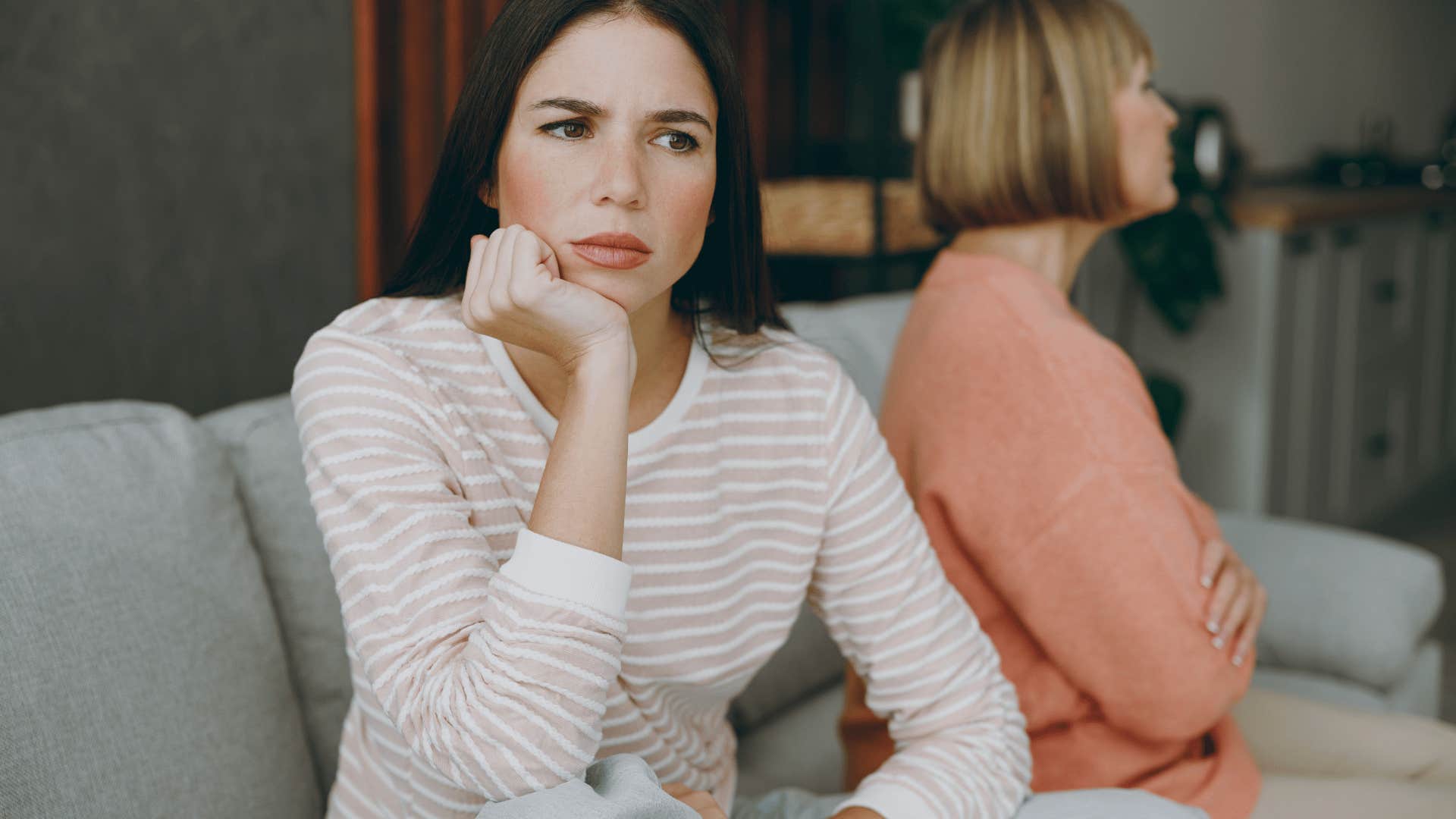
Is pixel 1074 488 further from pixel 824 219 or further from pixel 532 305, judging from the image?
pixel 824 219

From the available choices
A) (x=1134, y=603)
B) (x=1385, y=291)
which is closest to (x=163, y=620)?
(x=1134, y=603)

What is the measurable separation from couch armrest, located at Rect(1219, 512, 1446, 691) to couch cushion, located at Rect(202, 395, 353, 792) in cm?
126

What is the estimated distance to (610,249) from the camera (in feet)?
2.80

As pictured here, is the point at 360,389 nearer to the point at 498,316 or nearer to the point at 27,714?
the point at 498,316

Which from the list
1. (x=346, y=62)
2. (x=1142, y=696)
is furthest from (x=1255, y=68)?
(x=1142, y=696)

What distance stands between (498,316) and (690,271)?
27 cm

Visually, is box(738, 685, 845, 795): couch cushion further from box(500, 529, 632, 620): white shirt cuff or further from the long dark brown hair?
box(500, 529, 632, 620): white shirt cuff

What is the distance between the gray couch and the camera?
2.79 feet

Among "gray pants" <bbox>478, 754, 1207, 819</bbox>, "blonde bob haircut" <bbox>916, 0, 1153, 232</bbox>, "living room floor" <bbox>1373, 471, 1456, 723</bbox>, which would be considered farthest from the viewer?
"living room floor" <bbox>1373, 471, 1456, 723</bbox>

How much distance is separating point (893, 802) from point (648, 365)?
0.39 metres

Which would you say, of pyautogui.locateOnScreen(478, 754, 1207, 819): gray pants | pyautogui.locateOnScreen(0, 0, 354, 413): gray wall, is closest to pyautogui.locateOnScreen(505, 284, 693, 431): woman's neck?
pyautogui.locateOnScreen(478, 754, 1207, 819): gray pants

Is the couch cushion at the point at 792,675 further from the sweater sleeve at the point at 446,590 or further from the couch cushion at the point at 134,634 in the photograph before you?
the sweater sleeve at the point at 446,590

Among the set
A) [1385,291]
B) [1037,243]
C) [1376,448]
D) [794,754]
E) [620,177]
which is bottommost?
[1376,448]

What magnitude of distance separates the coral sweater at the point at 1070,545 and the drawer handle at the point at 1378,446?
10.2ft
